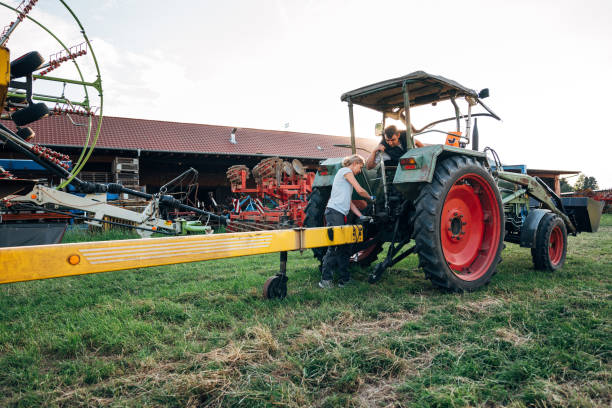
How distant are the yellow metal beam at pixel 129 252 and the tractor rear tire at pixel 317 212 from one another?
4.11 feet

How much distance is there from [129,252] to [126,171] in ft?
42.4

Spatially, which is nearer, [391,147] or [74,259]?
[74,259]

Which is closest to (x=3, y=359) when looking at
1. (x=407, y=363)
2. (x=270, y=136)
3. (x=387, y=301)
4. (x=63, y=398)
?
(x=63, y=398)

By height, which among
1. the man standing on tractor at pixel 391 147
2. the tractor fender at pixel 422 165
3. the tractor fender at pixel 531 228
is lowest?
the tractor fender at pixel 531 228

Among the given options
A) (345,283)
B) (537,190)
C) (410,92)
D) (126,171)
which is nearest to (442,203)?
(345,283)

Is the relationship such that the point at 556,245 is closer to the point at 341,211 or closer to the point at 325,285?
the point at 341,211

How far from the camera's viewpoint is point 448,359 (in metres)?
2.02

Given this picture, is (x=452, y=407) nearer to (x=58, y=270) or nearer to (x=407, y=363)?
(x=407, y=363)

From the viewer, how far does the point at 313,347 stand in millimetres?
2223

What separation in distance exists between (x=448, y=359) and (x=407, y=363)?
230 mm

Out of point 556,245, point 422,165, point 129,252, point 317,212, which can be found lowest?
point 556,245

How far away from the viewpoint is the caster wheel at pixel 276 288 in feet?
11.1

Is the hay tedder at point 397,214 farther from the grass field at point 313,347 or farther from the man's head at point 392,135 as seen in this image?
the grass field at point 313,347

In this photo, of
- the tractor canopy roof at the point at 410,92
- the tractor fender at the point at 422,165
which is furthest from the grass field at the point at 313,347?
the tractor canopy roof at the point at 410,92
